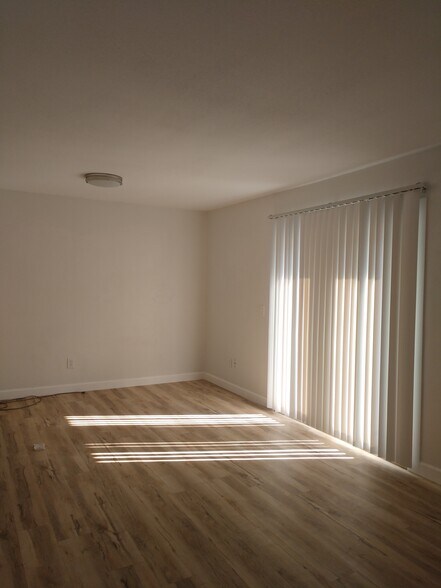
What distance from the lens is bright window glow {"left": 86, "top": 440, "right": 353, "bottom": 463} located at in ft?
11.8

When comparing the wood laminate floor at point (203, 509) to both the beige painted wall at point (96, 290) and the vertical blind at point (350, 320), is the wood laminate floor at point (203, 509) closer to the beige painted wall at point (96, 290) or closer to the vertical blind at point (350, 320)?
the vertical blind at point (350, 320)

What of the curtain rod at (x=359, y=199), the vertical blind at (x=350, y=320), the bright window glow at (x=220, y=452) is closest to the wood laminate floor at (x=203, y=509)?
the bright window glow at (x=220, y=452)

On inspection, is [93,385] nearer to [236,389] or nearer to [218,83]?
[236,389]

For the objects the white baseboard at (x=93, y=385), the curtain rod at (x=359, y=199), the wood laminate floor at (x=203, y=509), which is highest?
the curtain rod at (x=359, y=199)

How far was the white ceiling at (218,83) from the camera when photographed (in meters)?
1.62

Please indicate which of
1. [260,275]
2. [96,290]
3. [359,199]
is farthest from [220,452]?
[96,290]

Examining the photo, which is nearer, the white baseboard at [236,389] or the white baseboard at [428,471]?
the white baseboard at [428,471]

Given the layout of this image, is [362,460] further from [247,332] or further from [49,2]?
[49,2]

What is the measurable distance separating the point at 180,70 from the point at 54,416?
12.3 feet

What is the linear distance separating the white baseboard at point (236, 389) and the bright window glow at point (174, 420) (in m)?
0.49

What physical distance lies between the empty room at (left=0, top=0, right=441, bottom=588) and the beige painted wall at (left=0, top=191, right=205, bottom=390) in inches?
1.1

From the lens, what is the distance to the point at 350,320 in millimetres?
3854

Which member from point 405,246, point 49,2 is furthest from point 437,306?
point 49,2

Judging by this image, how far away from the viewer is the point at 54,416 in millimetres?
4566
